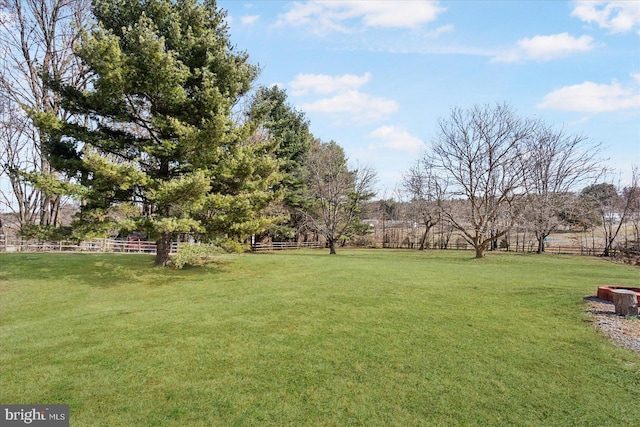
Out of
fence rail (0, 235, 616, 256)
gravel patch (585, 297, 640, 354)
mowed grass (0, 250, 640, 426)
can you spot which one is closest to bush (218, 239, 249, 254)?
fence rail (0, 235, 616, 256)

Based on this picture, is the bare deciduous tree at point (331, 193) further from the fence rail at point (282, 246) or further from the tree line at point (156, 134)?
the tree line at point (156, 134)

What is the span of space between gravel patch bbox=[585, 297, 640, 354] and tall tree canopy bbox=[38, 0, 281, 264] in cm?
988

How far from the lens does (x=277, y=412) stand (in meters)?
3.47

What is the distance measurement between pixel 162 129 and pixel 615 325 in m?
13.2

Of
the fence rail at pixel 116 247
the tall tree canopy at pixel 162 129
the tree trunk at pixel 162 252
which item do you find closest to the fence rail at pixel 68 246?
the fence rail at pixel 116 247

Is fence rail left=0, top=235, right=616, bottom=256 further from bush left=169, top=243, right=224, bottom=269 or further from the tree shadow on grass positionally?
bush left=169, top=243, right=224, bottom=269

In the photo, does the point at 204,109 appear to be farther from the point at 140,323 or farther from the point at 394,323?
the point at 394,323

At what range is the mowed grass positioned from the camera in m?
3.48

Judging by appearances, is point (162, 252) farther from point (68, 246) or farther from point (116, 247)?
point (116, 247)

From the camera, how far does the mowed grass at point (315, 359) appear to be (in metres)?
3.48

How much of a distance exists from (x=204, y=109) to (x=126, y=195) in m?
3.97

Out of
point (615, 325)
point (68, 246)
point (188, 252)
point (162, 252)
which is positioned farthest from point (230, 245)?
point (68, 246)

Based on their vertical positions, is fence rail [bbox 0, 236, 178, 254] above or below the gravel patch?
above

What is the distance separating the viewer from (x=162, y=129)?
37.4ft
